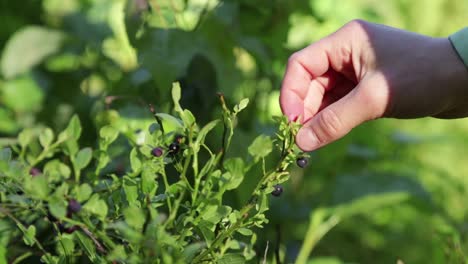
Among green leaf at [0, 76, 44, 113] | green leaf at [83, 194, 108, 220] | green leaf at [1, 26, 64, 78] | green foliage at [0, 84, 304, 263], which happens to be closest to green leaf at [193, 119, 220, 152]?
green foliage at [0, 84, 304, 263]

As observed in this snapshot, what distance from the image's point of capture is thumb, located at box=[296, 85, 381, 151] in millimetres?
1040

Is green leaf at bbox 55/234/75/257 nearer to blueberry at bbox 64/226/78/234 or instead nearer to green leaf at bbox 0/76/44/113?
blueberry at bbox 64/226/78/234

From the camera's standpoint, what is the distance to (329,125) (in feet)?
3.43

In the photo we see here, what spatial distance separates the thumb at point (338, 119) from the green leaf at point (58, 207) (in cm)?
35

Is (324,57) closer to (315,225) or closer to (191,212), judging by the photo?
(191,212)

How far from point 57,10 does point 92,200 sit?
6.10 feet

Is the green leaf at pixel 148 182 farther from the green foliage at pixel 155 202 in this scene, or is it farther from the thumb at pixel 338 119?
the thumb at pixel 338 119

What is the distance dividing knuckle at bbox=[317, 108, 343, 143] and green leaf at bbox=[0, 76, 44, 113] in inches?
55.9

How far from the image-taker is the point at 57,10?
102 inches

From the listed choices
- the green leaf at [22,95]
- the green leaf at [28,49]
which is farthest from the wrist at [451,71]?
the green leaf at [22,95]

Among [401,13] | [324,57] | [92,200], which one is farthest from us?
[401,13]

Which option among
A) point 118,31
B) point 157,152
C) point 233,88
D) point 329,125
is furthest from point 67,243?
point 118,31

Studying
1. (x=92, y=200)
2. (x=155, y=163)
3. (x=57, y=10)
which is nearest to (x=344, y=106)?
(x=155, y=163)

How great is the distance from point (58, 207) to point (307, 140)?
14.8 inches
